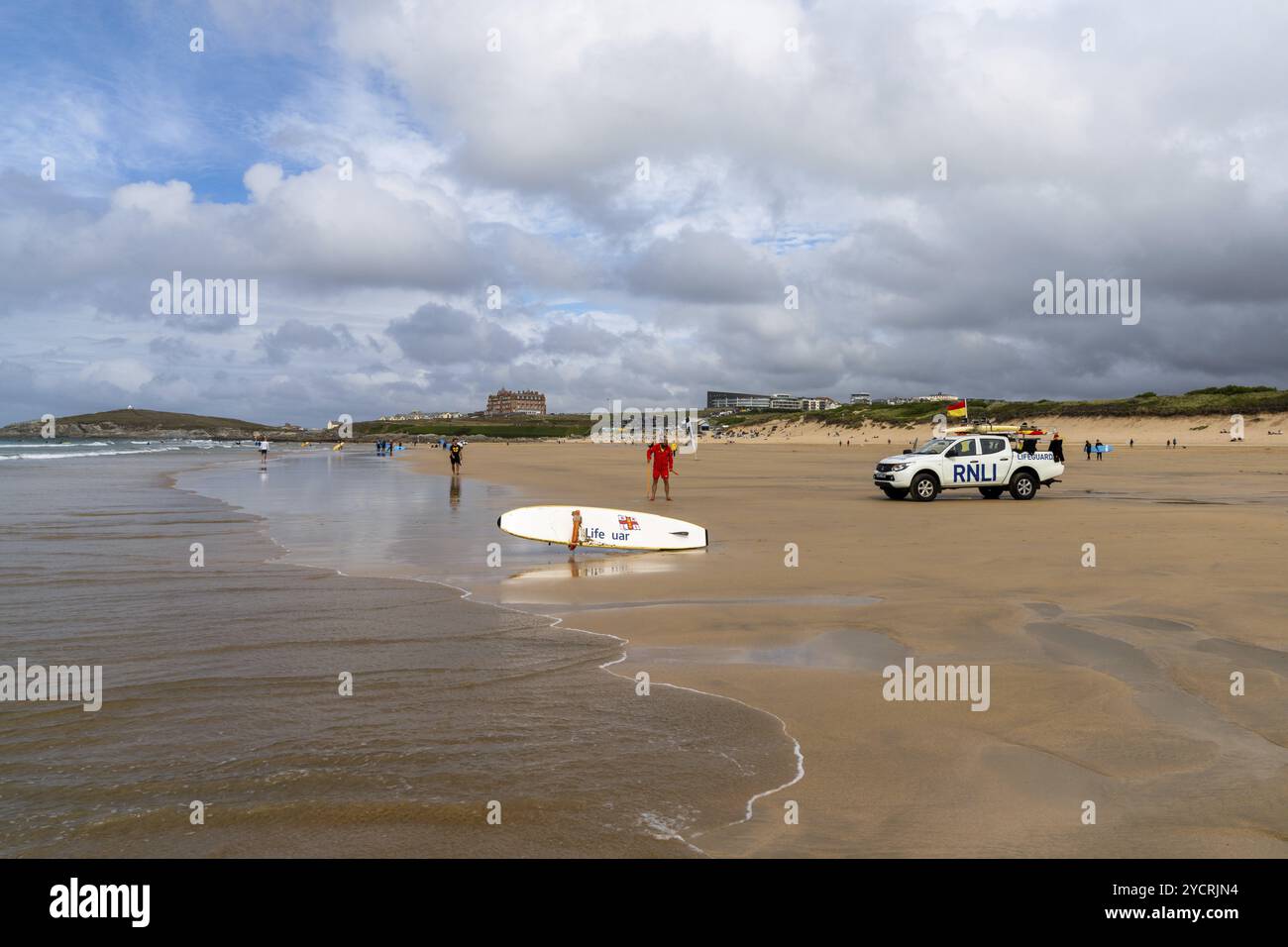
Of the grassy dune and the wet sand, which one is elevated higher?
the grassy dune

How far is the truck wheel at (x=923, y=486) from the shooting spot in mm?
23125

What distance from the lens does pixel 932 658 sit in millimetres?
6988

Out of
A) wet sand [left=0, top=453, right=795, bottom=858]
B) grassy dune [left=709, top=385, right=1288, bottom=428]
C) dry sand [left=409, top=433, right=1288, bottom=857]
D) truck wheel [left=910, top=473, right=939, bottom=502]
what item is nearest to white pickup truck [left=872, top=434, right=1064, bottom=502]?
truck wheel [left=910, top=473, right=939, bottom=502]

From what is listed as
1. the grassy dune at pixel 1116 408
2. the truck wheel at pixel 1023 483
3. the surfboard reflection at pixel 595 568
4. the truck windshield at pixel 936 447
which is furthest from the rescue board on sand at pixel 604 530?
→ the grassy dune at pixel 1116 408

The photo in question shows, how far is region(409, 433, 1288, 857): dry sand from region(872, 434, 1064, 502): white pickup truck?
6286 millimetres

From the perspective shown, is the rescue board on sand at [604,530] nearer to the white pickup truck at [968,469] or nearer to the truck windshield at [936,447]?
the white pickup truck at [968,469]

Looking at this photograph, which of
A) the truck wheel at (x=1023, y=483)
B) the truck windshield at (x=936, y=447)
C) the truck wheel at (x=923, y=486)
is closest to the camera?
the truck wheel at (x=923, y=486)

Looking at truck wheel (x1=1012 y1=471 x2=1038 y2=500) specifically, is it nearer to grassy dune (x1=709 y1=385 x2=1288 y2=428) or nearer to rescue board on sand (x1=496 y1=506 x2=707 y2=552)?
rescue board on sand (x1=496 y1=506 x2=707 y2=552)

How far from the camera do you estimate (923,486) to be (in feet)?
76.1

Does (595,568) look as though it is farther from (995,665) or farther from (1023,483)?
(1023,483)

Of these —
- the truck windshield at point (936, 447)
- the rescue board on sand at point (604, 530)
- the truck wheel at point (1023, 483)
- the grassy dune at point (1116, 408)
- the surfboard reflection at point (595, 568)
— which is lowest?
the surfboard reflection at point (595, 568)

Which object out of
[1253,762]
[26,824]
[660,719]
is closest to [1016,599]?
[1253,762]

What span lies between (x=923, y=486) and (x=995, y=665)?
17248 millimetres

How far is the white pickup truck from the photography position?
23203 millimetres
